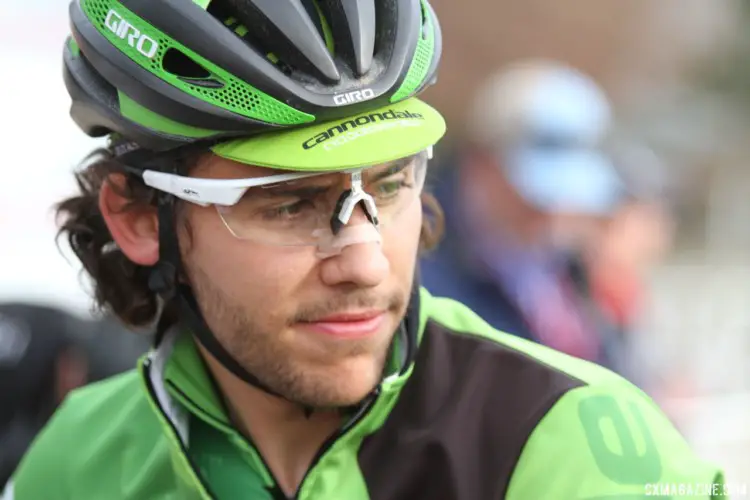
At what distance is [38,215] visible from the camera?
655cm

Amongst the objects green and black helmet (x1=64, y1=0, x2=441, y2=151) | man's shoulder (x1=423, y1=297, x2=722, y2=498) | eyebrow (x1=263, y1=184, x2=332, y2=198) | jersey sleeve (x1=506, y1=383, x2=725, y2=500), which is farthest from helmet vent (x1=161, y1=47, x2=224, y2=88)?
jersey sleeve (x1=506, y1=383, x2=725, y2=500)

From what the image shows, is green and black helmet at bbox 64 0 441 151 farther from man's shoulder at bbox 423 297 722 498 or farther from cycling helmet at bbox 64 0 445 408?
man's shoulder at bbox 423 297 722 498

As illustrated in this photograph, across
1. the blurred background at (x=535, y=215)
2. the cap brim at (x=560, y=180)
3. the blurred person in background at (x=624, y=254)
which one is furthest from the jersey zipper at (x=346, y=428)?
the blurred person in background at (x=624, y=254)

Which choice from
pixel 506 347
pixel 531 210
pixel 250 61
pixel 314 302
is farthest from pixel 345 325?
pixel 531 210

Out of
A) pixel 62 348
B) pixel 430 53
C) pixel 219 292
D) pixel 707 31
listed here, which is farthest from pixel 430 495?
pixel 707 31

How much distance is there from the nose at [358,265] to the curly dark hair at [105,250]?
77 centimetres

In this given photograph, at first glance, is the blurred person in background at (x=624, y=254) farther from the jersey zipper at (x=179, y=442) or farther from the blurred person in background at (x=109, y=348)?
the jersey zipper at (x=179, y=442)

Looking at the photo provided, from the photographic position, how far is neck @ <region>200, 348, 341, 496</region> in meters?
2.53

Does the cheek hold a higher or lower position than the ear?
higher

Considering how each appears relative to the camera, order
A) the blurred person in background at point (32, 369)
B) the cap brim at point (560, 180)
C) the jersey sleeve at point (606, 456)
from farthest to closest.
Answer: the cap brim at point (560, 180) → the blurred person in background at point (32, 369) → the jersey sleeve at point (606, 456)

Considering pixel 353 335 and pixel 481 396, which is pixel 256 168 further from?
pixel 481 396

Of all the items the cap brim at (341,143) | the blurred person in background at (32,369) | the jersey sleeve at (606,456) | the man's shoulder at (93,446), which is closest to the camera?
the jersey sleeve at (606,456)

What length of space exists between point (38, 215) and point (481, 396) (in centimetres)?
489

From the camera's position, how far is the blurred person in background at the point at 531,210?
4246 millimetres
